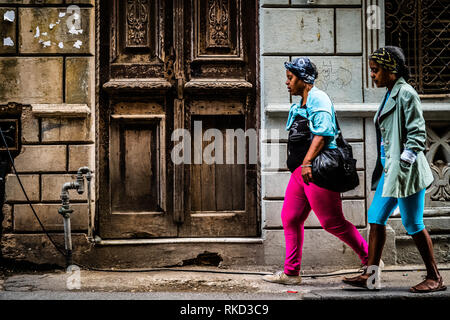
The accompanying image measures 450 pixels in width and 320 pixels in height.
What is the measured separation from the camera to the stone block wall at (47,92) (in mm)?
5500

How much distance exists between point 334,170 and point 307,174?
0.23m

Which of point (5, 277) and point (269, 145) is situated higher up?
point (269, 145)

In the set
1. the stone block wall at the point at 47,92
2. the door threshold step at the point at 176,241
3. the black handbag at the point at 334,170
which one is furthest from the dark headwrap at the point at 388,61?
the stone block wall at the point at 47,92

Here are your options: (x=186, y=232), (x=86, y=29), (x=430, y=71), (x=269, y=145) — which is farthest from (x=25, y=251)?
(x=430, y=71)

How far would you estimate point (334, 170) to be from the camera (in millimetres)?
4285

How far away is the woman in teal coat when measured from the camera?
419 cm

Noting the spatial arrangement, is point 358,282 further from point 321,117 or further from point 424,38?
point 424,38

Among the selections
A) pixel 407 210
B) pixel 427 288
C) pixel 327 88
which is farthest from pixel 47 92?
pixel 427 288

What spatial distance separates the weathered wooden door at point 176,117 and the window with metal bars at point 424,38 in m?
1.72

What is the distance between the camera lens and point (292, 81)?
4.60 metres

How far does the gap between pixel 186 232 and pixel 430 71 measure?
3.49 m

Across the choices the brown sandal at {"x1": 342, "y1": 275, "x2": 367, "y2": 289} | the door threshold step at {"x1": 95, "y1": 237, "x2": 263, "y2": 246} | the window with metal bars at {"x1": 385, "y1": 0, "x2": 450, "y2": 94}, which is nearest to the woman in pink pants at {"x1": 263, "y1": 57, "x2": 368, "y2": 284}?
the brown sandal at {"x1": 342, "y1": 275, "x2": 367, "y2": 289}
